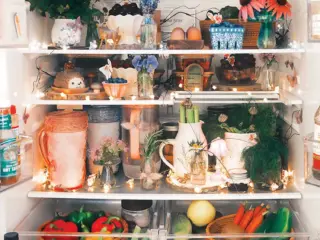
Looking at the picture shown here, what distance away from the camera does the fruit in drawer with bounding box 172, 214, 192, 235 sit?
219 centimetres

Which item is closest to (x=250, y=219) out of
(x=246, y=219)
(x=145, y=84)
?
(x=246, y=219)

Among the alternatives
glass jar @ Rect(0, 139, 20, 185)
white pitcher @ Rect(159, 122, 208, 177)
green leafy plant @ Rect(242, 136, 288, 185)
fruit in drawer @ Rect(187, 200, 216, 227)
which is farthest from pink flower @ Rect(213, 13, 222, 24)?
glass jar @ Rect(0, 139, 20, 185)

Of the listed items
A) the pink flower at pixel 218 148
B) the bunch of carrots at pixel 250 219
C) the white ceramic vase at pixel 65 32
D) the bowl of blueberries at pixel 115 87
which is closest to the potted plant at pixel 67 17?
the white ceramic vase at pixel 65 32

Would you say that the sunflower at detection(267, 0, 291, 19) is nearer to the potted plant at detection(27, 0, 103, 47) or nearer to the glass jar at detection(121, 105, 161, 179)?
the glass jar at detection(121, 105, 161, 179)

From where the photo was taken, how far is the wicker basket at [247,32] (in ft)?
7.56

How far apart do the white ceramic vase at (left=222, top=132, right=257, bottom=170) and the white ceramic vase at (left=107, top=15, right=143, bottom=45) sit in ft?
2.15

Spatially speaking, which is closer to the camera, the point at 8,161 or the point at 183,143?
the point at 8,161

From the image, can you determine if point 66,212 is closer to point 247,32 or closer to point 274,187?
point 274,187

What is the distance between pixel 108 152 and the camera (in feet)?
7.38

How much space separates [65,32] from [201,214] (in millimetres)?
1063

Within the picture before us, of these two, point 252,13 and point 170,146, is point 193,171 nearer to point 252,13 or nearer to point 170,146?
point 170,146

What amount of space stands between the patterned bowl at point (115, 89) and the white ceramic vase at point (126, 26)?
0.23m

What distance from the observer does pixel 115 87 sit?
2.19 m

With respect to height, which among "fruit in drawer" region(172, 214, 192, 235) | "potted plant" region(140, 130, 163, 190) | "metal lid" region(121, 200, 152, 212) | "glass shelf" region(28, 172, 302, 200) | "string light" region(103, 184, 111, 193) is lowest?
"fruit in drawer" region(172, 214, 192, 235)
